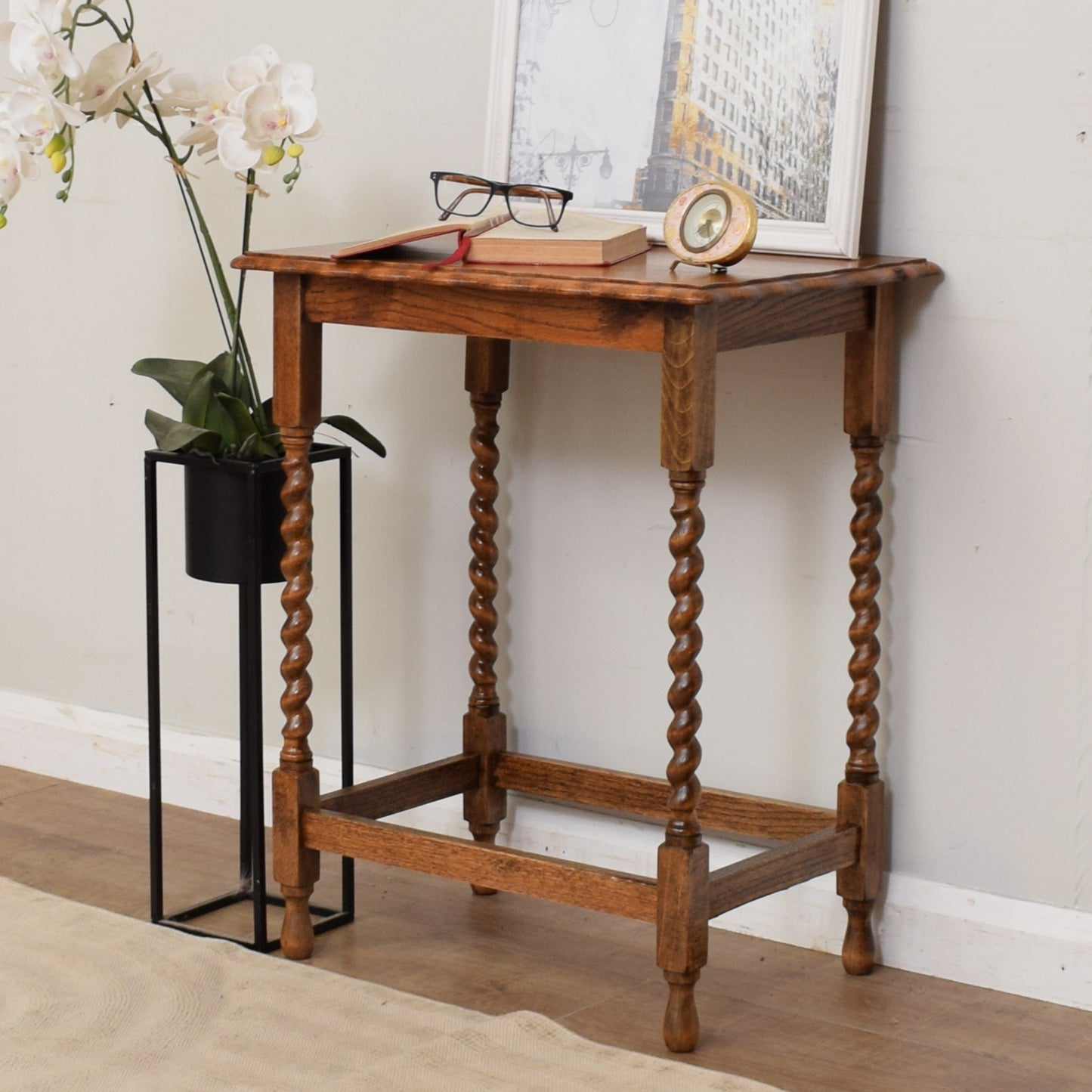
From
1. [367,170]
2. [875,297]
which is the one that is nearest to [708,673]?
[875,297]

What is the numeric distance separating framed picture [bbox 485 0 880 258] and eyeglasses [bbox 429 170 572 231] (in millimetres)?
68

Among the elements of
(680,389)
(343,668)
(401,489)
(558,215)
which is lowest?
(343,668)

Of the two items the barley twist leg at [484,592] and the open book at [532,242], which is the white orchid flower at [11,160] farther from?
the barley twist leg at [484,592]

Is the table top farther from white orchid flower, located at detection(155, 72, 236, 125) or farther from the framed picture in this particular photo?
white orchid flower, located at detection(155, 72, 236, 125)

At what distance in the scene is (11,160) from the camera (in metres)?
2.10

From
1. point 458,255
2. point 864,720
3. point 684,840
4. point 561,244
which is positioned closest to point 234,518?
point 458,255

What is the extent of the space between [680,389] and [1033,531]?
55cm

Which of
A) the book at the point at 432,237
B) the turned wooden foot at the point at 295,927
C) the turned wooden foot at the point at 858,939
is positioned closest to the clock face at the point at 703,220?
the book at the point at 432,237

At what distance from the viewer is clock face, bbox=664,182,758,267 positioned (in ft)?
6.16

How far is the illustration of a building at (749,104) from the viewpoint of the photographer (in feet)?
6.90

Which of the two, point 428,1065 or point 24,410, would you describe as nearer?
point 428,1065

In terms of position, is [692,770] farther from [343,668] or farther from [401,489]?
[401,489]

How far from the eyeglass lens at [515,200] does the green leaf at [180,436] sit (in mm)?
427

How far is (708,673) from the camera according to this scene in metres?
2.38
